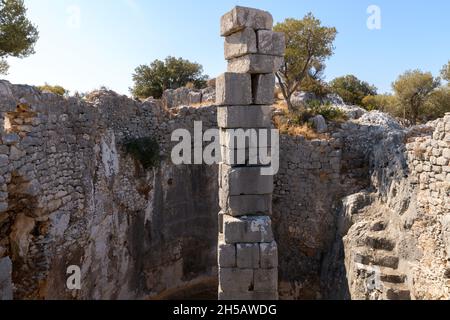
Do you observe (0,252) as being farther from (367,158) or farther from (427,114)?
(427,114)

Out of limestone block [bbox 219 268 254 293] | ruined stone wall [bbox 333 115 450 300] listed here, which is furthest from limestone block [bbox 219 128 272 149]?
ruined stone wall [bbox 333 115 450 300]

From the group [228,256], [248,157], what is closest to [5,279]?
[228,256]

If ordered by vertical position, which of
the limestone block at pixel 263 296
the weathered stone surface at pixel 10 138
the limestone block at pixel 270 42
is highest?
the limestone block at pixel 270 42

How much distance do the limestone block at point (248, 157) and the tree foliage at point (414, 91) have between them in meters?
17.1

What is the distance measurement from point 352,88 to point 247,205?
75.5 ft

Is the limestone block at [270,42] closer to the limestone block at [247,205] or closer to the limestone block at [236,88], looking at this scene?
the limestone block at [236,88]

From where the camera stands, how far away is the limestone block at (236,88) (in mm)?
6367

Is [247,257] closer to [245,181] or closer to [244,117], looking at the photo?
[245,181]

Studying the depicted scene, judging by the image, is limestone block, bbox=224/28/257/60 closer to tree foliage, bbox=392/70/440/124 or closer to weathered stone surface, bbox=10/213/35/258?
weathered stone surface, bbox=10/213/35/258

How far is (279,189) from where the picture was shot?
39.2 ft

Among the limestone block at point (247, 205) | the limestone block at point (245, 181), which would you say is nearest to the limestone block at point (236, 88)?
the limestone block at point (245, 181)
